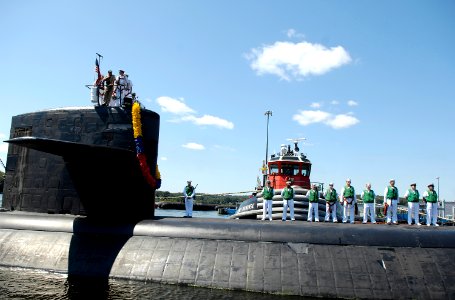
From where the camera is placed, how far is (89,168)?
9273 millimetres

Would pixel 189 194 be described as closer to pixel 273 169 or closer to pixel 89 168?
pixel 89 168

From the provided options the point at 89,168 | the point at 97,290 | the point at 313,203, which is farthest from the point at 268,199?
the point at 97,290

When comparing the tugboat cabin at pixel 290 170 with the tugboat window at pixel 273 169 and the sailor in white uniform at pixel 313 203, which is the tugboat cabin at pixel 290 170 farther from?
the sailor in white uniform at pixel 313 203

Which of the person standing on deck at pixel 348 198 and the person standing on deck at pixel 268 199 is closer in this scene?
the person standing on deck at pixel 348 198

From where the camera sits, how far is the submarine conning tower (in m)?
9.46

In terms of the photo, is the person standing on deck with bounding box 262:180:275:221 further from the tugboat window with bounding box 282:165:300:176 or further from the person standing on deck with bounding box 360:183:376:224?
the tugboat window with bounding box 282:165:300:176

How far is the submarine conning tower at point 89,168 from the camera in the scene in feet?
31.0

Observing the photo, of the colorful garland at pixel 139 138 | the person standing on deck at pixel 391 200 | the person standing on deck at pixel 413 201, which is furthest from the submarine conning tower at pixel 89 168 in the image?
the person standing on deck at pixel 413 201

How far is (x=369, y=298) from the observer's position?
7.14 metres

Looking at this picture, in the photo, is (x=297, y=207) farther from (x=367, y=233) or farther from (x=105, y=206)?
(x=105, y=206)

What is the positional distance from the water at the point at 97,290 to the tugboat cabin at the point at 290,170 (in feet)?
52.5

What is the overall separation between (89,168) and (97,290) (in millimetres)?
2944

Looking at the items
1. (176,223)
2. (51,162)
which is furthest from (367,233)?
(51,162)

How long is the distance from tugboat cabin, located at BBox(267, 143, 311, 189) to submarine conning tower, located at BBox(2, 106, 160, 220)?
13.8 metres
